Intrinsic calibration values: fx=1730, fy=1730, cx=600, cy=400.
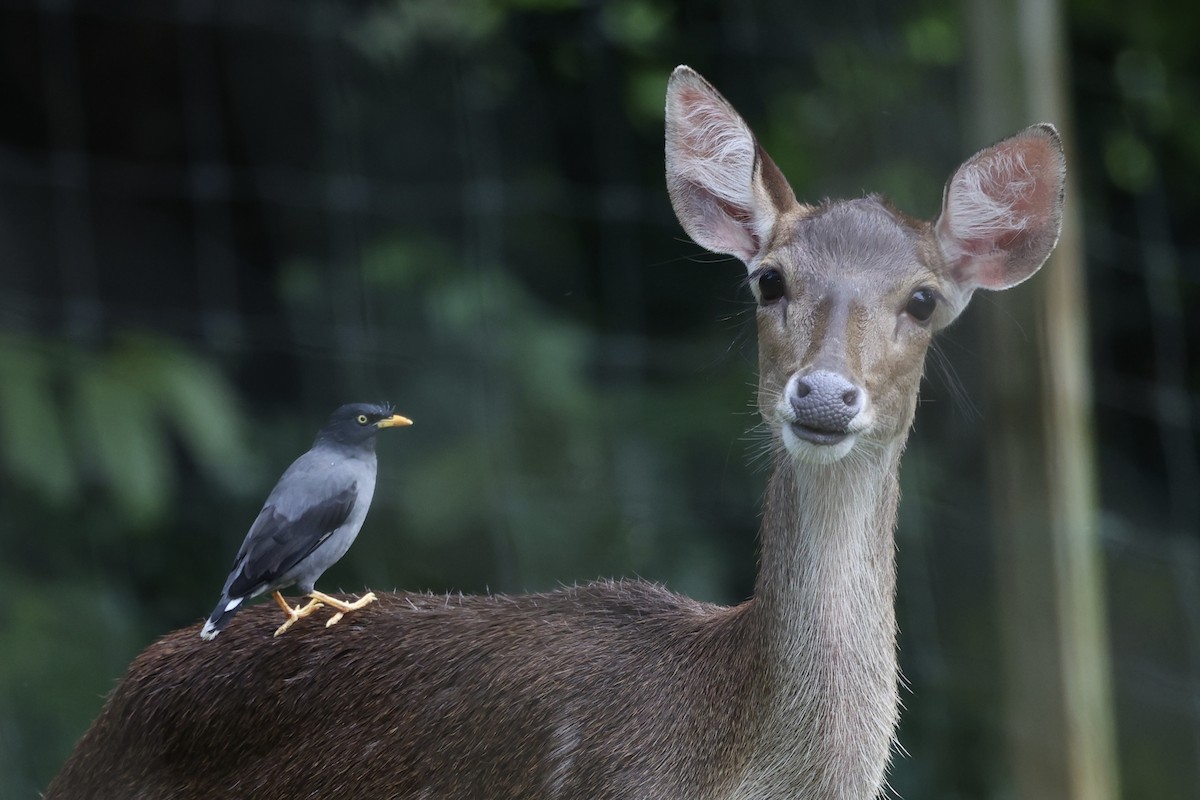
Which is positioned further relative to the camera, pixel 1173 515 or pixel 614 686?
pixel 1173 515

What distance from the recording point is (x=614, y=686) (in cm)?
297

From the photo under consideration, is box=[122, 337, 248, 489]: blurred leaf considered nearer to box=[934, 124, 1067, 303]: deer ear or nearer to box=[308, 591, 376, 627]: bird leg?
box=[308, 591, 376, 627]: bird leg

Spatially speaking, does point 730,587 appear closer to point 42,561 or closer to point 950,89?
point 950,89

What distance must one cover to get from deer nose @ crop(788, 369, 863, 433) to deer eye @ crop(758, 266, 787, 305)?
312 mm

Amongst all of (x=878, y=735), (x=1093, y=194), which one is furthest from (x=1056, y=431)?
(x=1093, y=194)

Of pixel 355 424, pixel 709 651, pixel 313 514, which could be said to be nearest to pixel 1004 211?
pixel 709 651

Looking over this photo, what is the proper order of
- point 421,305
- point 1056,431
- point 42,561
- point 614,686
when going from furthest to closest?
point 421,305
point 42,561
point 1056,431
point 614,686

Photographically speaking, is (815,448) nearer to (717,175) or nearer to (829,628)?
(829,628)

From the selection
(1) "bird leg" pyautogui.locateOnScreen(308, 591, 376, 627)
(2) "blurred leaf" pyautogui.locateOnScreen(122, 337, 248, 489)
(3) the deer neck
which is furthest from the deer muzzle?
(2) "blurred leaf" pyautogui.locateOnScreen(122, 337, 248, 489)

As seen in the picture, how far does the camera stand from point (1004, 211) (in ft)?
9.67

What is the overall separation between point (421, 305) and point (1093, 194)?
8.83 ft

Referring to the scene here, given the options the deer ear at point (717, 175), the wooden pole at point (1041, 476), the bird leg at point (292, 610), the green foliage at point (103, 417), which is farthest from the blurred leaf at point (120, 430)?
the deer ear at point (717, 175)

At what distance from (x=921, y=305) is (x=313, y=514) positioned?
3.65 feet

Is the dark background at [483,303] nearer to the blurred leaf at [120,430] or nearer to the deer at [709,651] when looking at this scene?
the blurred leaf at [120,430]
